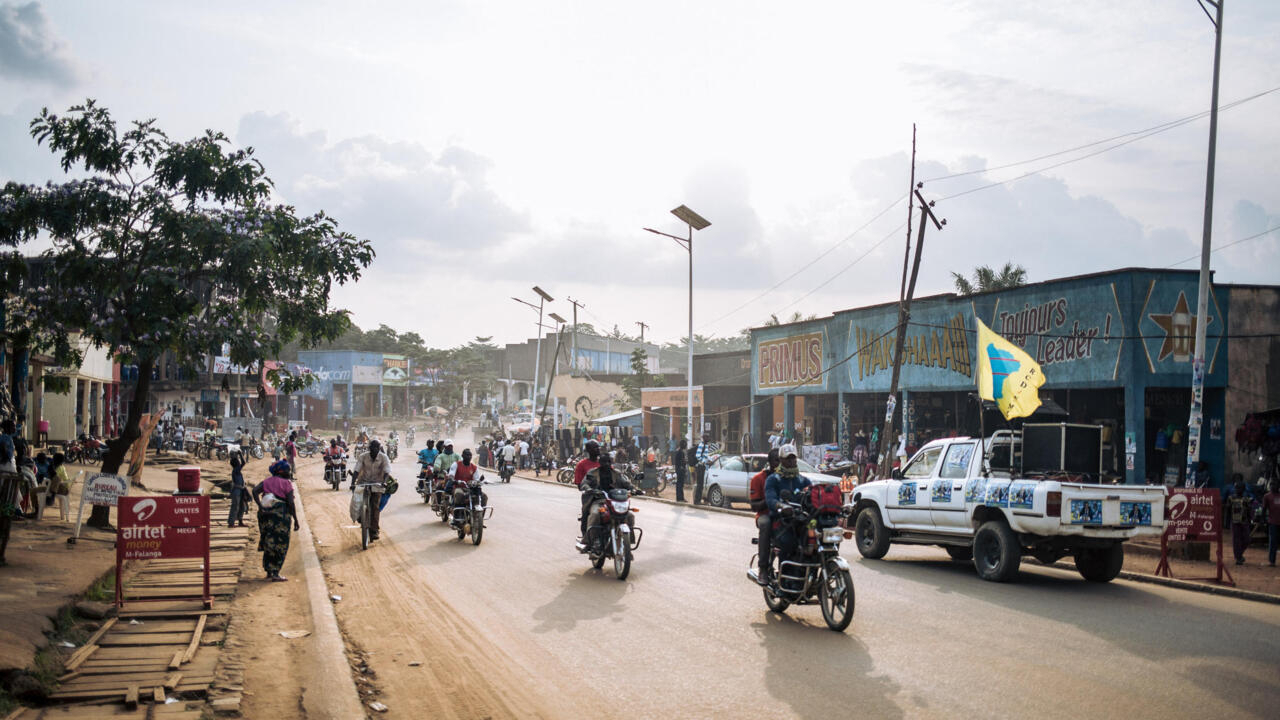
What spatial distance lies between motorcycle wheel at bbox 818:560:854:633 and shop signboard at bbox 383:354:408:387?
8907 centimetres

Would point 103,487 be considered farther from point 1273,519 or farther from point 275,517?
point 1273,519

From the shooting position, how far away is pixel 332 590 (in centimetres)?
1158

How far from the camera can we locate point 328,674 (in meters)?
7.35

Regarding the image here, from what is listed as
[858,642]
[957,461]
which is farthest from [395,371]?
[858,642]

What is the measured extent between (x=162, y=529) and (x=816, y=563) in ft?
22.4

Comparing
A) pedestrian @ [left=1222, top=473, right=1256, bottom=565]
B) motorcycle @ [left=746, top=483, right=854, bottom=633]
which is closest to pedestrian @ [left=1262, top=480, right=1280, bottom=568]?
pedestrian @ [left=1222, top=473, right=1256, bottom=565]

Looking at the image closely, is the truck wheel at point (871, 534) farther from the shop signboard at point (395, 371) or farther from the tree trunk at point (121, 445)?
the shop signboard at point (395, 371)

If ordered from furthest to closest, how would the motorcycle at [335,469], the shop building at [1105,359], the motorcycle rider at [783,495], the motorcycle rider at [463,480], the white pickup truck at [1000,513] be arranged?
the motorcycle at [335,469] → the shop building at [1105,359] → the motorcycle rider at [463,480] → the white pickup truck at [1000,513] → the motorcycle rider at [783,495]

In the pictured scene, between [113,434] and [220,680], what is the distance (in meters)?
40.5

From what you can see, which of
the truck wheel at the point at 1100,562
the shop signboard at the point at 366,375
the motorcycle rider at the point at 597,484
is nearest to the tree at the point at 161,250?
the motorcycle rider at the point at 597,484

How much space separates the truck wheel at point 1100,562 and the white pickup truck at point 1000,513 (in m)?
0.01

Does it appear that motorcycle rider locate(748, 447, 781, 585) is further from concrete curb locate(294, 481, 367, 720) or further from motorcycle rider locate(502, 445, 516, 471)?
motorcycle rider locate(502, 445, 516, 471)

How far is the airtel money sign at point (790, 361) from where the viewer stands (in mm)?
37625

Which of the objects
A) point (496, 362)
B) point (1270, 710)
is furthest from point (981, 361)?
point (496, 362)
